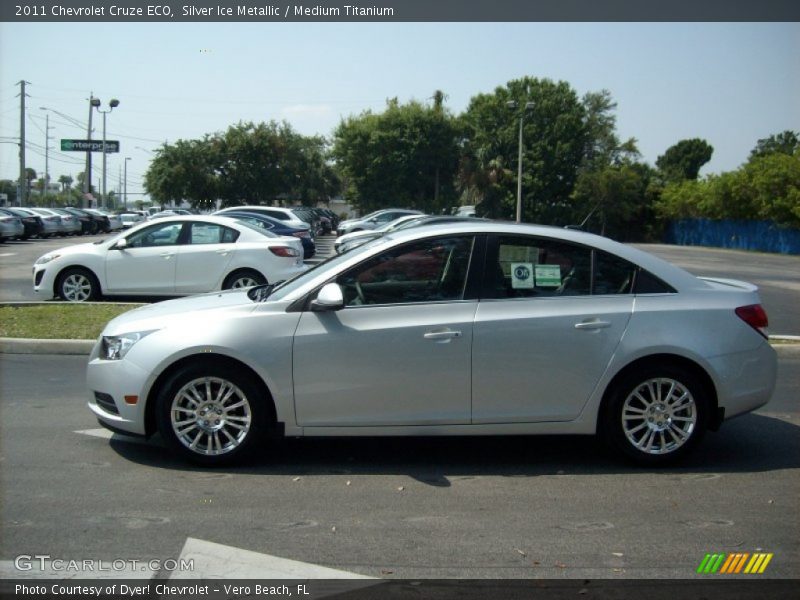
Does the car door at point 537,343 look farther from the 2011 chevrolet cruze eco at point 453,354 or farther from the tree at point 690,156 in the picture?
the tree at point 690,156

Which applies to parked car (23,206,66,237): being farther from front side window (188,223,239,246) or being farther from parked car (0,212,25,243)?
front side window (188,223,239,246)

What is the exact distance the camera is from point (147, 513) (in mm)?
4910

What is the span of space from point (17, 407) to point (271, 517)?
3606 mm

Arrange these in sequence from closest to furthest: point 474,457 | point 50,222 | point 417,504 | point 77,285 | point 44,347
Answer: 1. point 417,504
2. point 474,457
3. point 44,347
4. point 77,285
5. point 50,222

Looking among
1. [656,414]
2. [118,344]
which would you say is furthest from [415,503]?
[118,344]

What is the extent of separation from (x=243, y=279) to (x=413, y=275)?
28.4 ft

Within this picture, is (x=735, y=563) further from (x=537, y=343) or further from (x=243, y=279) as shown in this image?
(x=243, y=279)

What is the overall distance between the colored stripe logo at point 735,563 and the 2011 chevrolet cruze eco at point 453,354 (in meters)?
A: 1.43

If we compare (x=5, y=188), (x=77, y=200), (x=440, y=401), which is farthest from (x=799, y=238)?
(x=77, y=200)

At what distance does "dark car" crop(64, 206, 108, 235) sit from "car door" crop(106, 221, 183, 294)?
124 ft

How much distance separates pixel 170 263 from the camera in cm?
1400

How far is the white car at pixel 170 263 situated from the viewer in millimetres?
14016

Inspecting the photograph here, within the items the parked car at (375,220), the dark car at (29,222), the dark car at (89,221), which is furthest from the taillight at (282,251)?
the dark car at (89,221)

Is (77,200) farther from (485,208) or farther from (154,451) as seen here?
(154,451)
